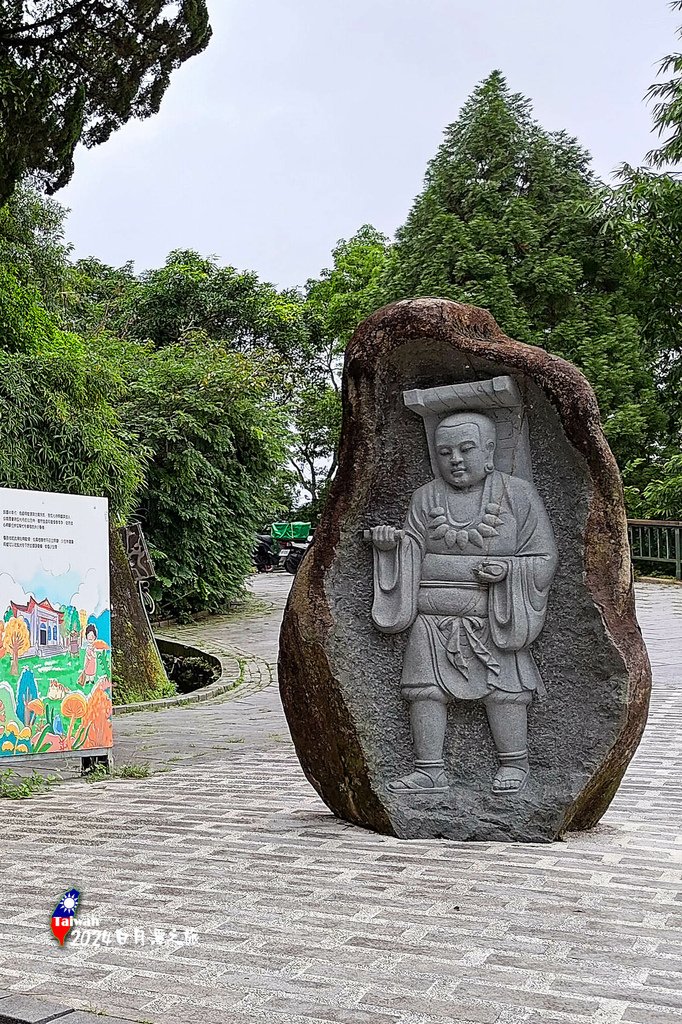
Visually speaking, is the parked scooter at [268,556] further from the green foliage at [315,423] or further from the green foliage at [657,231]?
the green foliage at [657,231]

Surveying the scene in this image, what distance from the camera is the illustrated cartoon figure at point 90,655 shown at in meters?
7.50

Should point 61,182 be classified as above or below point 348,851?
above

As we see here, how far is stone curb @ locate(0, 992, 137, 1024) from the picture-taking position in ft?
10.1

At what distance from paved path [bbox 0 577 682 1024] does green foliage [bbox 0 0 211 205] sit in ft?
23.5

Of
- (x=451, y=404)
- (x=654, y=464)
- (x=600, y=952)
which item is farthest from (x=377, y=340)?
(x=654, y=464)

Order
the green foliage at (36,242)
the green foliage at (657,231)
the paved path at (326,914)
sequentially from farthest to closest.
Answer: the green foliage at (36,242)
the green foliage at (657,231)
the paved path at (326,914)

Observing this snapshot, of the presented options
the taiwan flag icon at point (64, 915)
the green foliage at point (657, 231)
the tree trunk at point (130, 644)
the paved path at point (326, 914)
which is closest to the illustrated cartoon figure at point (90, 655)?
the paved path at point (326, 914)

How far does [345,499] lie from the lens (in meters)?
5.60

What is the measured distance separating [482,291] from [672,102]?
712 cm

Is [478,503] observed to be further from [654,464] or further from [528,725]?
[654,464]

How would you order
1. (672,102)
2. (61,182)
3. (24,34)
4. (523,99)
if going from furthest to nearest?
1. (523,99)
2. (672,102)
3. (61,182)
4. (24,34)

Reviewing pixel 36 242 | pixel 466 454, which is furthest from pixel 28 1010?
pixel 36 242

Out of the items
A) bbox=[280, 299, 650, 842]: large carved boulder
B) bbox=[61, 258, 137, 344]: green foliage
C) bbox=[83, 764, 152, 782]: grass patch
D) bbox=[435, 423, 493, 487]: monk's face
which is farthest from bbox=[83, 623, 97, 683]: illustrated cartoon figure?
bbox=[61, 258, 137, 344]: green foliage

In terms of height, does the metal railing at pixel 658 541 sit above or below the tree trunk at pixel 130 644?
above
